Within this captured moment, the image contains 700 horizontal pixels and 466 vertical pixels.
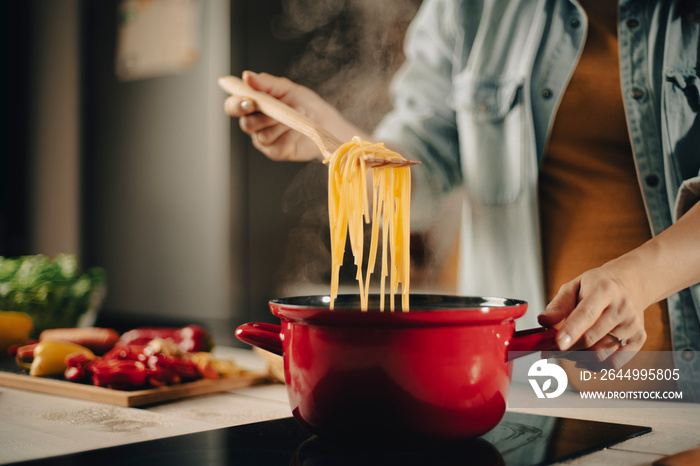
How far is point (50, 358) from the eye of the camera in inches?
45.6

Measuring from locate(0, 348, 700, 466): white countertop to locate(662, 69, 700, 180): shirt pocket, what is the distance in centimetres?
43

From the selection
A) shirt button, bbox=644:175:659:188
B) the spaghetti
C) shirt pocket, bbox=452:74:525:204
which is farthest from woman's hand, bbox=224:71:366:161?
shirt button, bbox=644:175:659:188

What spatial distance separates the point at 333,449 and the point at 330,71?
1.44 meters

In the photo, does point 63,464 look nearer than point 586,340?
Yes

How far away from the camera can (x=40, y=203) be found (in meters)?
3.14

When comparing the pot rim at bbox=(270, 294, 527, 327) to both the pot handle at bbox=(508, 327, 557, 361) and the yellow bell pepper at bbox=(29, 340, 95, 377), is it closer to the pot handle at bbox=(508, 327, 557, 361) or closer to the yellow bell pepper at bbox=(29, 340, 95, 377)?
the pot handle at bbox=(508, 327, 557, 361)

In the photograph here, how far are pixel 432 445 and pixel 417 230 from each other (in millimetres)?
1025

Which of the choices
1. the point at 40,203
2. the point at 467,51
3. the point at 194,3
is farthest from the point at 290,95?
the point at 40,203

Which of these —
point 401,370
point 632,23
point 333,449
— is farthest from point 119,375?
point 632,23

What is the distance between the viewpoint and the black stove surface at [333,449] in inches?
24.5

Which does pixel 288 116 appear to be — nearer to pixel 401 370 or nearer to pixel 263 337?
pixel 263 337

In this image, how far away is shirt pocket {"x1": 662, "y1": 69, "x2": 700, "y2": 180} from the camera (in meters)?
1.09

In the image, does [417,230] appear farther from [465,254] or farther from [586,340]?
[586,340]

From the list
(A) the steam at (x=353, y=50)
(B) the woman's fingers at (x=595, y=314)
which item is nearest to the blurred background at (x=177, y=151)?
(A) the steam at (x=353, y=50)
